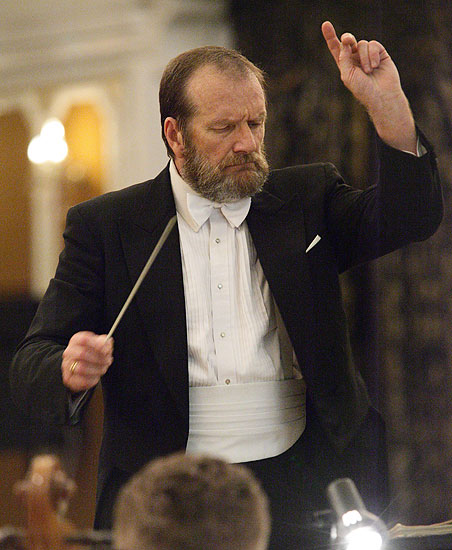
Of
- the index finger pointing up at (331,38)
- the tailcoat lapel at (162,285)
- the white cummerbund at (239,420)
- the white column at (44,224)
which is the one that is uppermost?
the white column at (44,224)

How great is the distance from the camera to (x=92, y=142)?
453cm

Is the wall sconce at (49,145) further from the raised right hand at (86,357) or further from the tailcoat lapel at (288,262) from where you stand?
the raised right hand at (86,357)

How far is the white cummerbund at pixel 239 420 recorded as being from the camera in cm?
132

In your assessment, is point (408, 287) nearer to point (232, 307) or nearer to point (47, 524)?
point (232, 307)

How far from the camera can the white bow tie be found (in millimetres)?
1390

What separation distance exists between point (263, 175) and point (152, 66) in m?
2.90

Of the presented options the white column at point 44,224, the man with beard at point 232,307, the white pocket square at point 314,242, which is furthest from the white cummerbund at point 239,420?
the white column at point 44,224

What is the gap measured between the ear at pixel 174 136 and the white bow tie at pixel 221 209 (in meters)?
0.07

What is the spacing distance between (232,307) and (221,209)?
15cm

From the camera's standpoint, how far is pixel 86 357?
1.09m

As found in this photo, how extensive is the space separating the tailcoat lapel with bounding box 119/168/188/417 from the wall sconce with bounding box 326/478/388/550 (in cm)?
42

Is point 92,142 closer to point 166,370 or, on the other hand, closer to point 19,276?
point 19,276

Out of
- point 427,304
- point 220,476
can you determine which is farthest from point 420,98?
point 220,476

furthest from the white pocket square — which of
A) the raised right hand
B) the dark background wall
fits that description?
the dark background wall
